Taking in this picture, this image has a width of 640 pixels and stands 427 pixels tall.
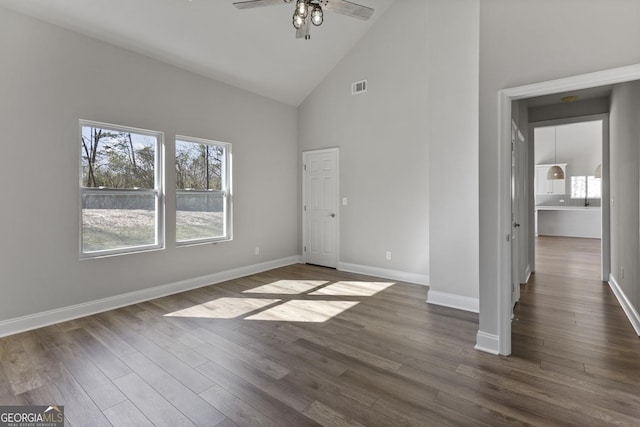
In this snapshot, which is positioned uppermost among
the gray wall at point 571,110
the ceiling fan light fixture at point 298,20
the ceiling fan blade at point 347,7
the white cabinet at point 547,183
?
the ceiling fan blade at point 347,7

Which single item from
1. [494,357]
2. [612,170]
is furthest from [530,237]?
[494,357]

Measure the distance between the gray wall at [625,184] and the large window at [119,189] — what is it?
5.55 metres

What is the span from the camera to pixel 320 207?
616cm

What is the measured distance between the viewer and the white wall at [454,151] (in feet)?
12.1

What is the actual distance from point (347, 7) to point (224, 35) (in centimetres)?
208

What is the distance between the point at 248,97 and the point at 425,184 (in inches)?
130

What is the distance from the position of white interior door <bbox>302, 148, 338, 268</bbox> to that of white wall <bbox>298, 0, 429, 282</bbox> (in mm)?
194

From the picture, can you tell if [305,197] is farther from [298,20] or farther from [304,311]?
[298,20]

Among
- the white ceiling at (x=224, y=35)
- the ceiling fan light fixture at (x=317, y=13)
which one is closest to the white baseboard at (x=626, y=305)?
the ceiling fan light fixture at (x=317, y=13)

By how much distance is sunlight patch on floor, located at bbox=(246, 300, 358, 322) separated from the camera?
355 centimetres

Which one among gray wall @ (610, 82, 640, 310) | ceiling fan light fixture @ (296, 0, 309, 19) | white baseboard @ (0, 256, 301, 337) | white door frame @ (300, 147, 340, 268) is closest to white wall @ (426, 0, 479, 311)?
gray wall @ (610, 82, 640, 310)

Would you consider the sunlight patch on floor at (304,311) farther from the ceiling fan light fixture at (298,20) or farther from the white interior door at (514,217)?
the ceiling fan light fixture at (298,20)

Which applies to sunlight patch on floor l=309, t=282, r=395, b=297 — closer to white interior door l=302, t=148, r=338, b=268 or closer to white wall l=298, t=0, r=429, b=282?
white wall l=298, t=0, r=429, b=282

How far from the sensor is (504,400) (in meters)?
2.08
